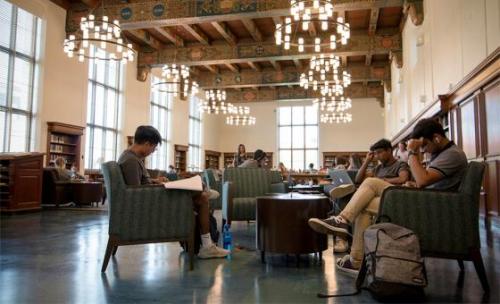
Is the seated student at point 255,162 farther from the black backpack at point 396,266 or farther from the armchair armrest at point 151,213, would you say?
the black backpack at point 396,266

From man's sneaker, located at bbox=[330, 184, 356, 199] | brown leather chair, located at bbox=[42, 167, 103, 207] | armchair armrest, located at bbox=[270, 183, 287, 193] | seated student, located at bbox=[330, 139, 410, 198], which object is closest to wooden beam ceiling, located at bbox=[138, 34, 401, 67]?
brown leather chair, located at bbox=[42, 167, 103, 207]

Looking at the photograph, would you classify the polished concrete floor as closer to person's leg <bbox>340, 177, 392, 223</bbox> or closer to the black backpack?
the black backpack

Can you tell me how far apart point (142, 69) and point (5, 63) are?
210 inches

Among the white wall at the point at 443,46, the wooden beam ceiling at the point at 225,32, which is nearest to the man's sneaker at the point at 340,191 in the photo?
the white wall at the point at 443,46

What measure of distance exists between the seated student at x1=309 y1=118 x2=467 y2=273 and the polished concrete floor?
0.32m

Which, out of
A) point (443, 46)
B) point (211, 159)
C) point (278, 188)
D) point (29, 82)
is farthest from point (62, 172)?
point (211, 159)

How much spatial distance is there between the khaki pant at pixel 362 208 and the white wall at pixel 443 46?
9.97 feet

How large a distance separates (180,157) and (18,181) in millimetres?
10090

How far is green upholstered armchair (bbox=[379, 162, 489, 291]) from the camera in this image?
2.26 metres

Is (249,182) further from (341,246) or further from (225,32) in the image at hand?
(225,32)

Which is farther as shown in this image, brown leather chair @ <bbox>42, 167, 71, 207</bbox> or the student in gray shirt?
brown leather chair @ <bbox>42, 167, 71, 207</bbox>

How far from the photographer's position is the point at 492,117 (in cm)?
480

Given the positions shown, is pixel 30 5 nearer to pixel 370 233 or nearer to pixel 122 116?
pixel 122 116

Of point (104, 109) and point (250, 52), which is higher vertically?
point (250, 52)
